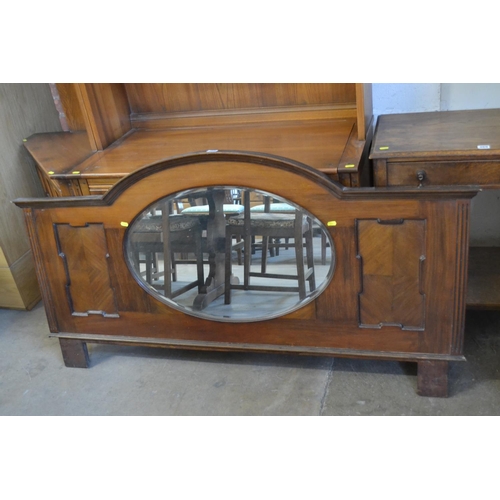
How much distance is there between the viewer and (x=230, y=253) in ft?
5.19

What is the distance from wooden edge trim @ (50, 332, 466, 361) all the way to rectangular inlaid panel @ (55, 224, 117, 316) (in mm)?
99

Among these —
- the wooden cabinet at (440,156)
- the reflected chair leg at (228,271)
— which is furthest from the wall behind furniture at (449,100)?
the reflected chair leg at (228,271)

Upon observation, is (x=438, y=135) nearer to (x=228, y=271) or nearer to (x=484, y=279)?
(x=484, y=279)

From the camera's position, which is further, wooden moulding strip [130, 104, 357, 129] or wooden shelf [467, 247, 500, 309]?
wooden moulding strip [130, 104, 357, 129]

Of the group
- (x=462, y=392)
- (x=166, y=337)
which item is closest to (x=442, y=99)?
(x=462, y=392)

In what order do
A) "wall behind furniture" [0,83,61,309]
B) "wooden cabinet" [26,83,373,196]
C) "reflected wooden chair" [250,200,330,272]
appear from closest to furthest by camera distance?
"reflected wooden chair" [250,200,330,272]
"wooden cabinet" [26,83,373,196]
"wall behind furniture" [0,83,61,309]

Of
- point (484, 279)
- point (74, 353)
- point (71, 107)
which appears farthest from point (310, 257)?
point (71, 107)

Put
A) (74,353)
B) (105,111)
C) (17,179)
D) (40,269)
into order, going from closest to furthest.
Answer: (40,269) < (74,353) < (105,111) < (17,179)

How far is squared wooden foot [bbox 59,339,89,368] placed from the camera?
180cm

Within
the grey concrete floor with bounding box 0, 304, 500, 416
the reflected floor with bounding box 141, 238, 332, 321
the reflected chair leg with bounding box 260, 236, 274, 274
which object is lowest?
the grey concrete floor with bounding box 0, 304, 500, 416

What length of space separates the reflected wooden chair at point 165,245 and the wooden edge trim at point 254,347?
0.57ft

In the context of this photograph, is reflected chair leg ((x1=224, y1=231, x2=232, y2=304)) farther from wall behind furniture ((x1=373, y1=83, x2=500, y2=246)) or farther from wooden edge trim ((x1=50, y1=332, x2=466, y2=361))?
wall behind furniture ((x1=373, y1=83, x2=500, y2=246))

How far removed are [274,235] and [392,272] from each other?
35 cm

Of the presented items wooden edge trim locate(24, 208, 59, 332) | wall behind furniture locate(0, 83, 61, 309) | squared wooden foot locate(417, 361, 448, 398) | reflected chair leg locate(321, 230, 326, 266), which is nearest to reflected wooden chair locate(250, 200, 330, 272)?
reflected chair leg locate(321, 230, 326, 266)
